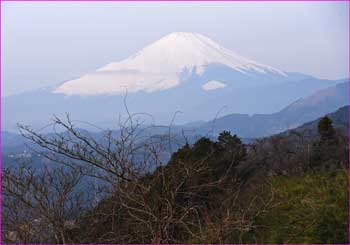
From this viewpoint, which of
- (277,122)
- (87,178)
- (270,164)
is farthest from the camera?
(277,122)

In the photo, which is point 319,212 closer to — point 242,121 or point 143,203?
point 143,203

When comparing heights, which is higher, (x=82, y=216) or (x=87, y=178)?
(x=87, y=178)

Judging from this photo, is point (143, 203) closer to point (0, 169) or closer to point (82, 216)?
point (82, 216)

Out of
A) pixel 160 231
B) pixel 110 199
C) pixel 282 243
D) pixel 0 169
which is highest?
pixel 0 169

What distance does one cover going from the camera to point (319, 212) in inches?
184

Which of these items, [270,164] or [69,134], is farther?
[270,164]

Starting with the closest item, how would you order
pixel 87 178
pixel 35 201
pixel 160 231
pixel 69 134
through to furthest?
pixel 160 231
pixel 69 134
pixel 35 201
pixel 87 178

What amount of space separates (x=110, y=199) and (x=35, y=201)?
798 millimetres

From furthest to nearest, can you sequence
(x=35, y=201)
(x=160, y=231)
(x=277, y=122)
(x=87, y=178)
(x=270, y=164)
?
(x=277, y=122), (x=270, y=164), (x=87, y=178), (x=35, y=201), (x=160, y=231)

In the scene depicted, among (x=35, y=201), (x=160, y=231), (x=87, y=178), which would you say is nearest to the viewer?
(x=160, y=231)

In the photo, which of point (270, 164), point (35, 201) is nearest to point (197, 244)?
point (35, 201)

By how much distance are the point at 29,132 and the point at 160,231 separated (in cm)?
152

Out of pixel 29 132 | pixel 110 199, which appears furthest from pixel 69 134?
pixel 110 199

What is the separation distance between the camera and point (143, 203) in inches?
180
